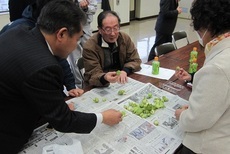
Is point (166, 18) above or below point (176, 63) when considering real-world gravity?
above

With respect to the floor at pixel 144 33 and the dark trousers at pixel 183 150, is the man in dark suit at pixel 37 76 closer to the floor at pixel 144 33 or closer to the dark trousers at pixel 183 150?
the dark trousers at pixel 183 150

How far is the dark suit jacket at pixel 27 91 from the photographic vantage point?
0.86 meters

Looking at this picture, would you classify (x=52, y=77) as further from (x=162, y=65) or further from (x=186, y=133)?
(x=162, y=65)

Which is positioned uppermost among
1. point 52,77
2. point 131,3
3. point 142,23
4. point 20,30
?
point 20,30

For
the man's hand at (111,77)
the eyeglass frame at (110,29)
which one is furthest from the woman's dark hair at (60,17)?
the eyeglass frame at (110,29)

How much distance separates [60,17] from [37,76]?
263 mm

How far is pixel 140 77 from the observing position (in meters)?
1.80

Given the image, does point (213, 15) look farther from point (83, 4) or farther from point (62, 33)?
point (83, 4)

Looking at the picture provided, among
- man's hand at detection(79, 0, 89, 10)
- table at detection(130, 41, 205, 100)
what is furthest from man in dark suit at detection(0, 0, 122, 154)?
man's hand at detection(79, 0, 89, 10)

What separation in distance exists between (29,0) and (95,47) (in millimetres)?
596

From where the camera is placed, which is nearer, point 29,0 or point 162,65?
point 29,0

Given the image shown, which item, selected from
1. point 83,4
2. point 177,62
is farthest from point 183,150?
point 83,4

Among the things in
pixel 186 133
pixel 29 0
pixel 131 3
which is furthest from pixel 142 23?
pixel 186 133

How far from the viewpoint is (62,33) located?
95 centimetres
